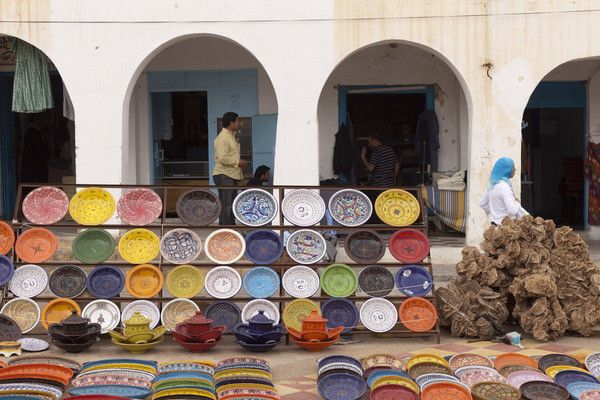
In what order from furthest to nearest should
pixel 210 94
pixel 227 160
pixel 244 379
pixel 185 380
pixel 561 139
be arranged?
pixel 561 139 → pixel 210 94 → pixel 227 160 → pixel 244 379 → pixel 185 380

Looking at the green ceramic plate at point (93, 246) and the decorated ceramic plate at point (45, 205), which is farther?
the decorated ceramic plate at point (45, 205)

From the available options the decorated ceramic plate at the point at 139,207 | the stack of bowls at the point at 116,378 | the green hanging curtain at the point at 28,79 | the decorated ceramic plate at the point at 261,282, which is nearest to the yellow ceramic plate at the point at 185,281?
the decorated ceramic plate at the point at 261,282

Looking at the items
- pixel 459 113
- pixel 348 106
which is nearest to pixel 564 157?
pixel 459 113

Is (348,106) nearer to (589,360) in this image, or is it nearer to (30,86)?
(30,86)

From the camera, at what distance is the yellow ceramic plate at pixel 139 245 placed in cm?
899

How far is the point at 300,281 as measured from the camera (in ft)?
29.3

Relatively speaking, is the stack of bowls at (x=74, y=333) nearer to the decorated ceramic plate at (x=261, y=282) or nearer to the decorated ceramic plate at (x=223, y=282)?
the decorated ceramic plate at (x=223, y=282)

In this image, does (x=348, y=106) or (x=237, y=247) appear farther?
(x=348, y=106)

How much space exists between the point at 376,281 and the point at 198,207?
1.80 m

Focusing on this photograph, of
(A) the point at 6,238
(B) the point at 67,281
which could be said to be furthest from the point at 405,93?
(A) the point at 6,238

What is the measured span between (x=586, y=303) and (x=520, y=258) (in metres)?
0.75

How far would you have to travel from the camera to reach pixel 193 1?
12203 millimetres

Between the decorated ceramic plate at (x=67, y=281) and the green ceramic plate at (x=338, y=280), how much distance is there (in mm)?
2201

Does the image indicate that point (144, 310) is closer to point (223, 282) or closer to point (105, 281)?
point (105, 281)
